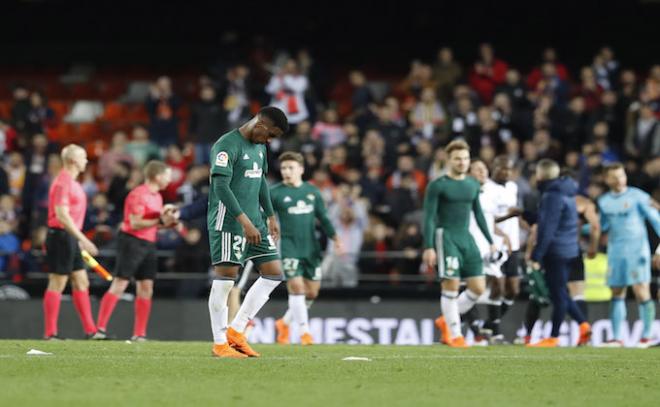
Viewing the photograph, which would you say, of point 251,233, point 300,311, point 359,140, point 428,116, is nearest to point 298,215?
point 300,311

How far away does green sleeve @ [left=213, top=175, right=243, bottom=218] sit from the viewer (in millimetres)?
11297

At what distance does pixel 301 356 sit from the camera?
12.6 metres

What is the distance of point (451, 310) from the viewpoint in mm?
15539

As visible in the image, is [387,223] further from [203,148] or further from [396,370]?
[396,370]

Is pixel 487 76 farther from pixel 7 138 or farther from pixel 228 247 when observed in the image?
pixel 228 247

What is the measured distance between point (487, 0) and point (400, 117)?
17.9ft

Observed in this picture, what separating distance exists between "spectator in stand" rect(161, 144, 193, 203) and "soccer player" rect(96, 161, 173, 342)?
5.81 m

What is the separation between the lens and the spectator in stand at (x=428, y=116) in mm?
24625

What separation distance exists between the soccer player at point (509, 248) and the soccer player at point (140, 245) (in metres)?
4.34

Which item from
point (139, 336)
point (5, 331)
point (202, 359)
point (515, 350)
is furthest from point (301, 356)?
point (5, 331)

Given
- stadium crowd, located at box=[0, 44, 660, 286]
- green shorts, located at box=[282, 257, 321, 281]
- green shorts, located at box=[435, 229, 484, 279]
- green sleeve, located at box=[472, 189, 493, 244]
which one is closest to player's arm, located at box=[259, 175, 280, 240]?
green shorts, located at box=[435, 229, 484, 279]

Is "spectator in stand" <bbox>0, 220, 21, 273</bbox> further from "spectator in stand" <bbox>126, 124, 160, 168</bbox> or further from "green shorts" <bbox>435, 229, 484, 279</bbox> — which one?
"green shorts" <bbox>435, 229, 484, 279</bbox>

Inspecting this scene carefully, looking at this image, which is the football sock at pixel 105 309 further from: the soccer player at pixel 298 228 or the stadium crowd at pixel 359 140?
the stadium crowd at pixel 359 140

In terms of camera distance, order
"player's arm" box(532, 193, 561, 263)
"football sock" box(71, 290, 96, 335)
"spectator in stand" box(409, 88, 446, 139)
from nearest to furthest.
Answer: "football sock" box(71, 290, 96, 335), "player's arm" box(532, 193, 561, 263), "spectator in stand" box(409, 88, 446, 139)
